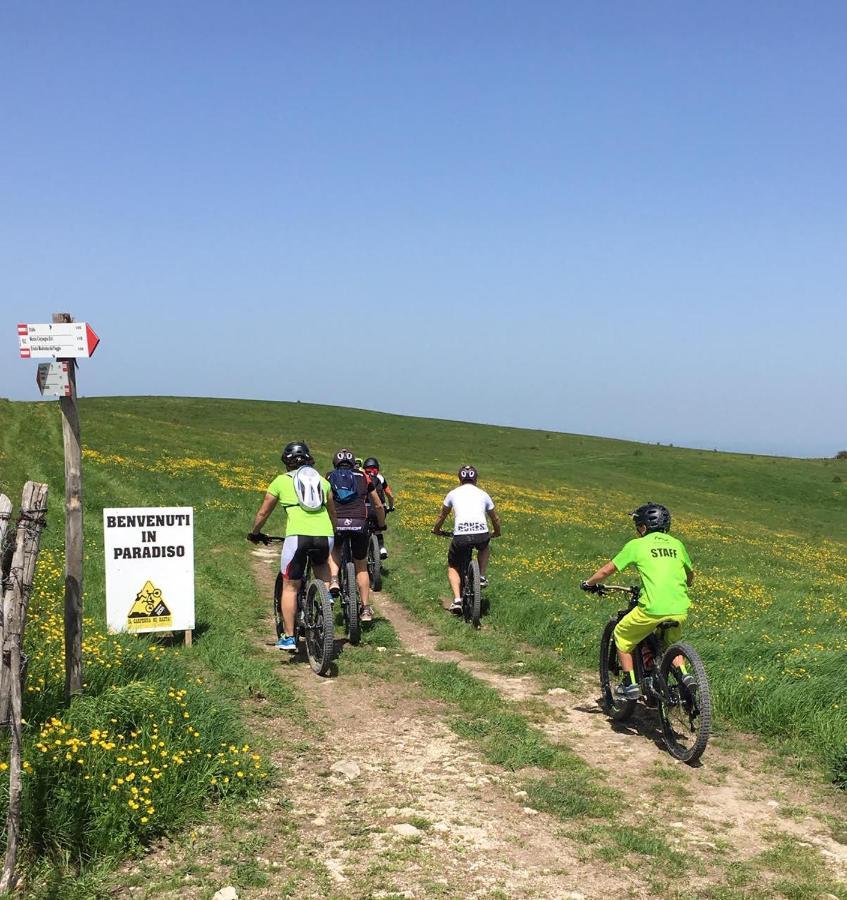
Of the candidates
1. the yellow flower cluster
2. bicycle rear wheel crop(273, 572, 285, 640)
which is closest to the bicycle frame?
bicycle rear wheel crop(273, 572, 285, 640)

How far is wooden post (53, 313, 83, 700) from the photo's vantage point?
6.68m

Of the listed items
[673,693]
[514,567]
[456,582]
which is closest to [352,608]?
[456,582]

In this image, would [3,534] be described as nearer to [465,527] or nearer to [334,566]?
[334,566]

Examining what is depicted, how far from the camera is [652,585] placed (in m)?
7.51

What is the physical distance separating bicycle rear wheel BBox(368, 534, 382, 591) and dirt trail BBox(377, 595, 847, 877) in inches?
227

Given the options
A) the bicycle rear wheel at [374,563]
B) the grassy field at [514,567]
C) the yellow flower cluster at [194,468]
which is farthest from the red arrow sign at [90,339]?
the yellow flower cluster at [194,468]

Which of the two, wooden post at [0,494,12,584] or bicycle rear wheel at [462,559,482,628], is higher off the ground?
wooden post at [0,494,12,584]

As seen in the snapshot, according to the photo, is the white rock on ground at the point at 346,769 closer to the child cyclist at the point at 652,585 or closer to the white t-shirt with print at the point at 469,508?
the child cyclist at the point at 652,585

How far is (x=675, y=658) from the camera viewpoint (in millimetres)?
7320

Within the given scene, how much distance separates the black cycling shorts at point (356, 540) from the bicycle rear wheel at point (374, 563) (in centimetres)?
263

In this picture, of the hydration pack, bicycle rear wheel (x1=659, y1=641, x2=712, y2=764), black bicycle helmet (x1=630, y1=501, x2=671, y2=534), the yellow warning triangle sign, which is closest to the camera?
bicycle rear wheel (x1=659, y1=641, x2=712, y2=764)

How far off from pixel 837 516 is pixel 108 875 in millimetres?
53134

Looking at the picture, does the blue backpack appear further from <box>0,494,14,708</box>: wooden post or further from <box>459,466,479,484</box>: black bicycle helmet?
<box>0,494,14,708</box>: wooden post

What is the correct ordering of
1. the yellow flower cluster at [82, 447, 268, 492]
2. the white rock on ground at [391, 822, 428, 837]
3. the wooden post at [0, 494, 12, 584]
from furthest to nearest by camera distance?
the yellow flower cluster at [82, 447, 268, 492] → the white rock on ground at [391, 822, 428, 837] → the wooden post at [0, 494, 12, 584]
